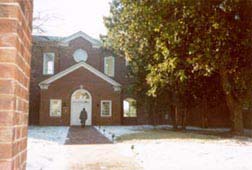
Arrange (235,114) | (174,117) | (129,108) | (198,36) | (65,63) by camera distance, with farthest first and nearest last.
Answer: (129,108) < (65,63) < (174,117) < (235,114) < (198,36)

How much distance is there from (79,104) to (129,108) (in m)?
5.90

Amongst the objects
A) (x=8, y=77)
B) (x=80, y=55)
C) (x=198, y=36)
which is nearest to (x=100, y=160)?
(x=8, y=77)

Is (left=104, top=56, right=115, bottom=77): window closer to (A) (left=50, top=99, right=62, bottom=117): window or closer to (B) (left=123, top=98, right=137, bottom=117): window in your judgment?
(B) (left=123, top=98, right=137, bottom=117): window

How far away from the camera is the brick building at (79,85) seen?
35656 millimetres

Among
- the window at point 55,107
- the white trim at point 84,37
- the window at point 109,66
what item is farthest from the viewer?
the window at point 109,66

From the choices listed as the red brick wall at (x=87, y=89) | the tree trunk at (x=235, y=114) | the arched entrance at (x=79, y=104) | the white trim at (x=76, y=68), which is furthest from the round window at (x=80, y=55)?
the tree trunk at (x=235, y=114)

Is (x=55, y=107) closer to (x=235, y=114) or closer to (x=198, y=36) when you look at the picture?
(x=235, y=114)

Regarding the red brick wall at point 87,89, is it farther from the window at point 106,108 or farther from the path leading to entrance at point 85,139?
the path leading to entrance at point 85,139

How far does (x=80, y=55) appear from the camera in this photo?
40.2 m

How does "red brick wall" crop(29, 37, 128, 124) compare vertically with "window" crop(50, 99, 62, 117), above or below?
above

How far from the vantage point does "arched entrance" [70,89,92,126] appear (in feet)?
119

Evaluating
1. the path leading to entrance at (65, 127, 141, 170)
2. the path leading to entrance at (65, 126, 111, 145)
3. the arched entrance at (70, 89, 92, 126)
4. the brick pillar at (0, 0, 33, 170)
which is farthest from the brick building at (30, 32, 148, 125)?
the brick pillar at (0, 0, 33, 170)

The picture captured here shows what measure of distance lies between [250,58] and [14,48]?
21395mm

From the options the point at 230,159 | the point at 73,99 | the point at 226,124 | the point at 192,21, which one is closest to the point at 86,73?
the point at 73,99
